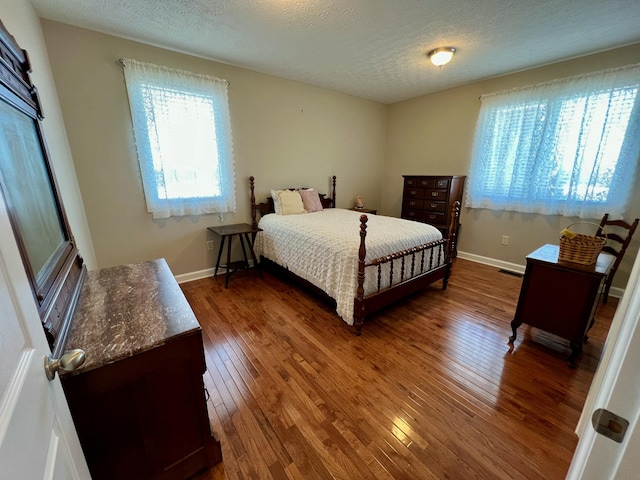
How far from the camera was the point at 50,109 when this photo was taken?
6.32 feet

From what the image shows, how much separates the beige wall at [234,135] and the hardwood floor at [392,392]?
3.70 feet

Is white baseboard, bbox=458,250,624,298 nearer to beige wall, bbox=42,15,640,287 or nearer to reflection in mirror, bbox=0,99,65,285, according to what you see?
beige wall, bbox=42,15,640,287

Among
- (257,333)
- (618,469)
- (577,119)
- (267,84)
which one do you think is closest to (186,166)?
(267,84)

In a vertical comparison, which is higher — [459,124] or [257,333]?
[459,124]

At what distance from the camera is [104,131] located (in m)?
2.50

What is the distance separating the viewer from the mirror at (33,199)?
0.82m

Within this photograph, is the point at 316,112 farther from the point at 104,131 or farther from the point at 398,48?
the point at 104,131

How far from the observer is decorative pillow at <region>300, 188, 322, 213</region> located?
3740mm

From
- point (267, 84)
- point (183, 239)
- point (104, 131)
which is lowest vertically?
point (183, 239)

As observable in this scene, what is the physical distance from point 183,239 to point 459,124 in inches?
162

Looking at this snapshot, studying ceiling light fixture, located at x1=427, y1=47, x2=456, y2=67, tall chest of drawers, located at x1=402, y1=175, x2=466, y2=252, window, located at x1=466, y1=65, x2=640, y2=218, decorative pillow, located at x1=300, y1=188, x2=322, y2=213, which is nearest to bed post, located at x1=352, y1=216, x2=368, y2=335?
decorative pillow, located at x1=300, y1=188, x2=322, y2=213

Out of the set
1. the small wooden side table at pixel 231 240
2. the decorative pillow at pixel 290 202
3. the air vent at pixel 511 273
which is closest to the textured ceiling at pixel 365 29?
the decorative pillow at pixel 290 202

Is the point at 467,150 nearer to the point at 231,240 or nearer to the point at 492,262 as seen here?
the point at 492,262

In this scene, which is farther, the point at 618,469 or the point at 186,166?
the point at 186,166
